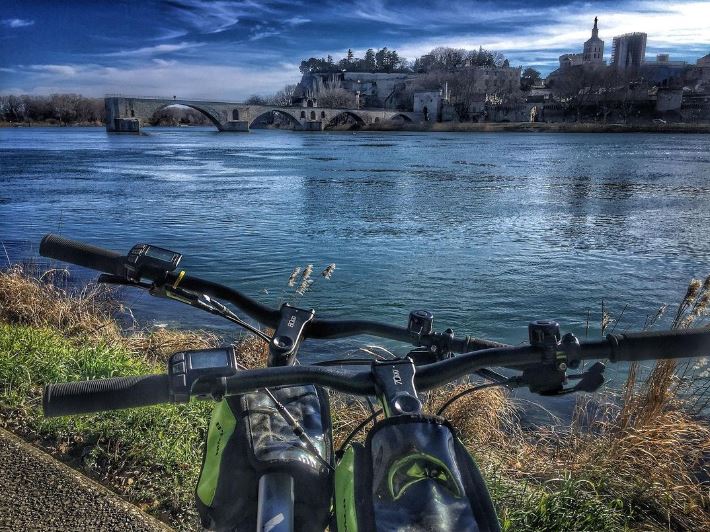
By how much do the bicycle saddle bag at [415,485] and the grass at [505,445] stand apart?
5.60 ft

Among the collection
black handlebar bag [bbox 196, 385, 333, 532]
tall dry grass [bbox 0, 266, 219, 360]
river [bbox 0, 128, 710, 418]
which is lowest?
river [bbox 0, 128, 710, 418]

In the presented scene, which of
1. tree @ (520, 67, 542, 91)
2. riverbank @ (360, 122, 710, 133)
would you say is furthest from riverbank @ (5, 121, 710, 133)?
tree @ (520, 67, 542, 91)

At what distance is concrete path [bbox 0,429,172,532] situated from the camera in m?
2.21

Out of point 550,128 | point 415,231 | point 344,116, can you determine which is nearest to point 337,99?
point 344,116

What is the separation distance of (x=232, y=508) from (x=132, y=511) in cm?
118

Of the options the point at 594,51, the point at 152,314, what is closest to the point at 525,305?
the point at 152,314

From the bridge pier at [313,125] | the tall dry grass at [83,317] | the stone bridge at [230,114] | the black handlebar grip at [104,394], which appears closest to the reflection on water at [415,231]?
the tall dry grass at [83,317]

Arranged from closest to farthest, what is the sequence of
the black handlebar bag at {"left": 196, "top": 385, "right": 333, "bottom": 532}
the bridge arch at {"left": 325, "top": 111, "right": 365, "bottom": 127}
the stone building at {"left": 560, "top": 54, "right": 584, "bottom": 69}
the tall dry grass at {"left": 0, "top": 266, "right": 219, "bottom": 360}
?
the black handlebar bag at {"left": 196, "top": 385, "right": 333, "bottom": 532} < the tall dry grass at {"left": 0, "top": 266, "right": 219, "bottom": 360} < the bridge arch at {"left": 325, "top": 111, "right": 365, "bottom": 127} < the stone building at {"left": 560, "top": 54, "right": 584, "bottom": 69}

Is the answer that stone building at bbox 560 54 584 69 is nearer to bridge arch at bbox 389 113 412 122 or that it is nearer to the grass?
bridge arch at bbox 389 113 412 122

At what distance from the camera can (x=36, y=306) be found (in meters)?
6.49

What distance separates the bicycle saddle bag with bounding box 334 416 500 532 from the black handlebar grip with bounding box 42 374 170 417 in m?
0.37

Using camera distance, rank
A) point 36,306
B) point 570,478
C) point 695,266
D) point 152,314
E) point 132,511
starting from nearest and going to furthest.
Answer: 1. point 132,511
2. point 570,478
3. point 36,306
4. point 152,314
5. point 695,266

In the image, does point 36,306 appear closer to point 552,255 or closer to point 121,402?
point 121,402

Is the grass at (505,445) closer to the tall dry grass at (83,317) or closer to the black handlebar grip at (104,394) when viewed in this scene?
the tall dry grass at (83,317)
